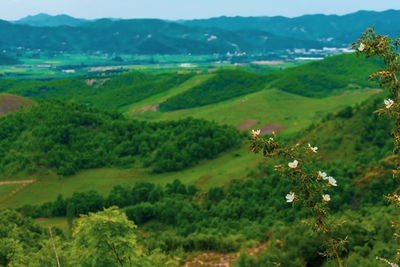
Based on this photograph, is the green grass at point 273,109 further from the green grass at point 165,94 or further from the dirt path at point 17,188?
the dirt path at point 17,188

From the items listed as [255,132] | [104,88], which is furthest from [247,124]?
[255,132]

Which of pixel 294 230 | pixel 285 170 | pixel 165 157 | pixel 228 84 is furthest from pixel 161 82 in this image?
pixel 285 170

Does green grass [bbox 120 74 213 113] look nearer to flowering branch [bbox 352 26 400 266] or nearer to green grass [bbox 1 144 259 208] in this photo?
green grass [bbox 1 144 259 208]

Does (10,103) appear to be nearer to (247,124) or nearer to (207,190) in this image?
(247,124)

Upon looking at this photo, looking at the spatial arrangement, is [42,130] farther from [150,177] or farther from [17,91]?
[17,91]

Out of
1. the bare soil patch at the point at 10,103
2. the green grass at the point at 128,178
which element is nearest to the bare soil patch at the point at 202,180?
the green grass at the point at 128,178
